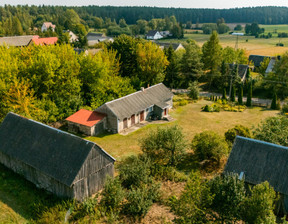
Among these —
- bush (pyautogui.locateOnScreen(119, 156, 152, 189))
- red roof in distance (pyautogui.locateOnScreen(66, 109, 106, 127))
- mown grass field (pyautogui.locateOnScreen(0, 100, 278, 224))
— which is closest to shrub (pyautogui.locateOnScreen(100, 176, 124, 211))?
bush (pyautogui.locateOnScreen(119, 156, 152, 189))

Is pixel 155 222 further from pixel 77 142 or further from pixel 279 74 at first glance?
pixel 279 74

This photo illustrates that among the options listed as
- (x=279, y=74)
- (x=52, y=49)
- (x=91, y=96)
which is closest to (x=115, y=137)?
(x=91, y=96)

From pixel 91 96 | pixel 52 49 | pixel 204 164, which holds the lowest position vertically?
pixel 204 164

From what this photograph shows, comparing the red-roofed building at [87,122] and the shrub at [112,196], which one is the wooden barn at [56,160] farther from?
the red-roofed building at [87,122]

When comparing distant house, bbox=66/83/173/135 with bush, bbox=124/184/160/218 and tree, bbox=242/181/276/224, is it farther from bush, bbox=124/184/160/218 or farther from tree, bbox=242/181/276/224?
tree, bbox=242/181/276/224

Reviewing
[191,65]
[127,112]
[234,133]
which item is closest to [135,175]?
[234,133]
